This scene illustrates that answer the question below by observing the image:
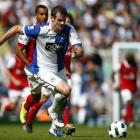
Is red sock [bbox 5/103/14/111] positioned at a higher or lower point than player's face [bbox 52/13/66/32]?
lower

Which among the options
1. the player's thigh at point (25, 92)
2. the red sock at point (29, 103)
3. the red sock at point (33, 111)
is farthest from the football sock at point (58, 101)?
the player's thigh at point (25, 92)

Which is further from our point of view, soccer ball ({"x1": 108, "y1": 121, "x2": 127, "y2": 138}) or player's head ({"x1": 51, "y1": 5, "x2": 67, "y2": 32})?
soccer ball ({"x1": 108, "y1": 121, "x2": 127, "y2": 138})

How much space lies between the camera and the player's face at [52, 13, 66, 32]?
13398mm

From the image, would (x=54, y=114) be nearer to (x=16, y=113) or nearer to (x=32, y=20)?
(x=16, y=113)

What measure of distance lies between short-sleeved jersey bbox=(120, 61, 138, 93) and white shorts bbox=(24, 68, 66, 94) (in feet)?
23.9

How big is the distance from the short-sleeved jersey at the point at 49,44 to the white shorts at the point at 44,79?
0.10 m

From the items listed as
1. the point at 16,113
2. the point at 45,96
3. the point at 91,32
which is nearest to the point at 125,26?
the point at 91,32

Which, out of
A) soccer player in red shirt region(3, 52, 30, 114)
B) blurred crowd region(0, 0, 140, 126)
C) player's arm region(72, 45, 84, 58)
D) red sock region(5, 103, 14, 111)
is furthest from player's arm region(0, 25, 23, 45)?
blurred crowd region(0, 0, 140, 126)

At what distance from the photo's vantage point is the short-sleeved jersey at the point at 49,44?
13750mm

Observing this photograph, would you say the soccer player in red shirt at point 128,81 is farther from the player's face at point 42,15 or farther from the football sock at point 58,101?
the football sock at point 58,101

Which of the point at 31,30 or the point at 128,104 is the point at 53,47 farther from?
the point at 128,104

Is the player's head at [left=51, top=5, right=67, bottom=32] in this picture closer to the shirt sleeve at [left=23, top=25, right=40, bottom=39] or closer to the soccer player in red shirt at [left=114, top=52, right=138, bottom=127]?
the shirt sleeve at [left=23, top=25, right=40, bottom=39]

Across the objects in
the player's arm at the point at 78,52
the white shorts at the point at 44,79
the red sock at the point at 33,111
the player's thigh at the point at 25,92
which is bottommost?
the player's thigh at the point at 25,92

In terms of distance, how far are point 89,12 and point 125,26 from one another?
1.43 m
